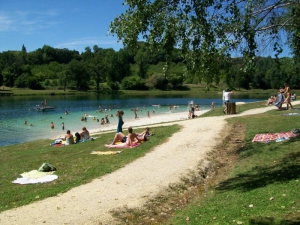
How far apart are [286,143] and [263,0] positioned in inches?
288

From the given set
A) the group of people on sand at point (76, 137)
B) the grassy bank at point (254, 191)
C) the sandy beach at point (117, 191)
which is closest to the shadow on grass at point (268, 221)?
the grassy bank at point (254, 191)

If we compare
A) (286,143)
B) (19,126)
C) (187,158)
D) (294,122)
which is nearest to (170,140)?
(187,158)

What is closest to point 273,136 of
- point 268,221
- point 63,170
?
point 268,221

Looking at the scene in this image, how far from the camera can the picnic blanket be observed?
15574 mm

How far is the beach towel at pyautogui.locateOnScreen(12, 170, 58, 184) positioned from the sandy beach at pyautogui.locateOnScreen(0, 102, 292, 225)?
6.30 feet

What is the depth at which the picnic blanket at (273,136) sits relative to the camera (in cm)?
1557

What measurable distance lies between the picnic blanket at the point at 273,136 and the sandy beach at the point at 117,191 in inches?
99.7

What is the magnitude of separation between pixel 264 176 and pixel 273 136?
6240 millimetres

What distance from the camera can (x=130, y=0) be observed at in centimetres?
853

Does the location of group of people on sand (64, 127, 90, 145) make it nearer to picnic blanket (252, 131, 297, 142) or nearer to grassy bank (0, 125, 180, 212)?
grassy bank (0, 125, 180, 212)

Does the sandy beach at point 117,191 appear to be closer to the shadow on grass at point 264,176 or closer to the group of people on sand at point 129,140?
the group of people on sand at point 129,140

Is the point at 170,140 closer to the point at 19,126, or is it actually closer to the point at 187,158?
the point at 187,158

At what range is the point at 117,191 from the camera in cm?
984

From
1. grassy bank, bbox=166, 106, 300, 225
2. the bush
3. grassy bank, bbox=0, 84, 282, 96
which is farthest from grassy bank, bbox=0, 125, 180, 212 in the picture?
the bush
